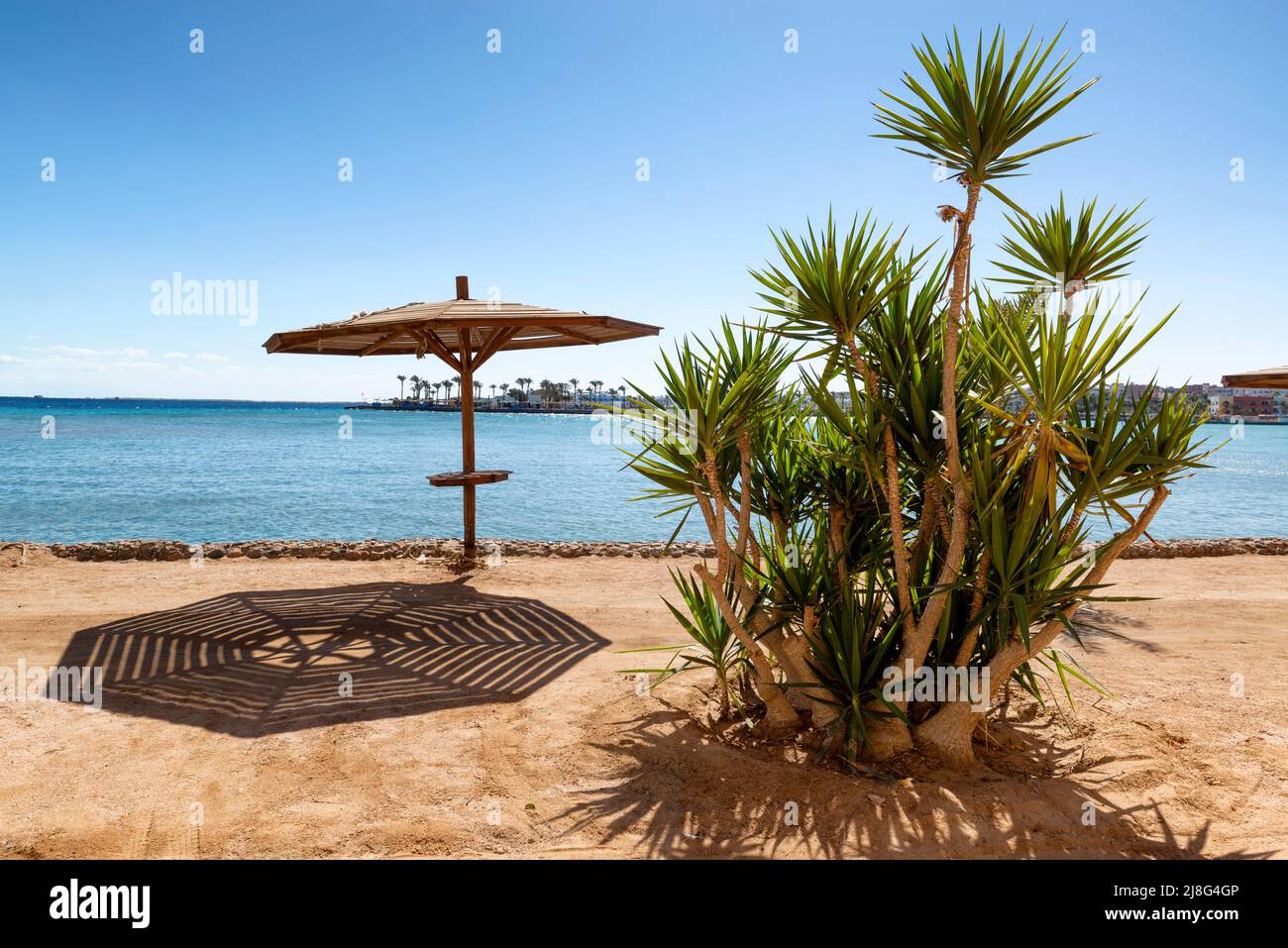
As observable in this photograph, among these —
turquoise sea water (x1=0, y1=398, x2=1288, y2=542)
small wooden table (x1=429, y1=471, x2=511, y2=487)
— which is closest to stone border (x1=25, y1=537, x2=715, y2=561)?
small wooden table (x1=429, y1=471, x2=511, y2=487)

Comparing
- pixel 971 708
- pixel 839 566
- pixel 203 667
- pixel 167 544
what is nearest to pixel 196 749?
pixel 203 667

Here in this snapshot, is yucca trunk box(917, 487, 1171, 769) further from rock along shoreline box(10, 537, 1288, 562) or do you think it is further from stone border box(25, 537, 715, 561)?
stone border box(25, 537, 715, 561)

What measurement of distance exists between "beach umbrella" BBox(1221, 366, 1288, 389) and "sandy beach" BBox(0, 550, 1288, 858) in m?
2.30

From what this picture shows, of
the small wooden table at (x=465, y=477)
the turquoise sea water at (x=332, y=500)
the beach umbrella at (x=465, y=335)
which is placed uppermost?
the beach umbrella at (x=465, y=335)

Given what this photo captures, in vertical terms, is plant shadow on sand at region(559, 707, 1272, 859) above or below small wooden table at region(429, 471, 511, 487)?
below

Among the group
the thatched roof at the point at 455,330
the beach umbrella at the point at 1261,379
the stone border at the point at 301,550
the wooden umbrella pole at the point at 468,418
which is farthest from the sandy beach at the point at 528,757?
the thatched roof at the point at 455,330

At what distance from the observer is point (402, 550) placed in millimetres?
9586

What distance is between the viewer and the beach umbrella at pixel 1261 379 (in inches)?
266

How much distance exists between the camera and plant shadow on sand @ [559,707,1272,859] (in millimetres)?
2973

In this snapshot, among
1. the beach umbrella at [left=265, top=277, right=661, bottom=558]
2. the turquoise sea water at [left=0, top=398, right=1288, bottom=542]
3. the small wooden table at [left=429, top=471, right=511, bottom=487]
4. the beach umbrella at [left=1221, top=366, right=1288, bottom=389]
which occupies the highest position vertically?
the beach umbrella at [left=265, top=277, right=661, bottom=558]

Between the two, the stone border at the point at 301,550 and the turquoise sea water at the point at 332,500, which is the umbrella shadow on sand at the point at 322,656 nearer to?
the stone border at the point at 301,550

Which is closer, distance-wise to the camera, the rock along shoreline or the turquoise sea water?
the rock along shoreline

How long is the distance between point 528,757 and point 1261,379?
753cm

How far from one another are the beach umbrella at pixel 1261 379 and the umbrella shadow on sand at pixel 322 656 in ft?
21.7
